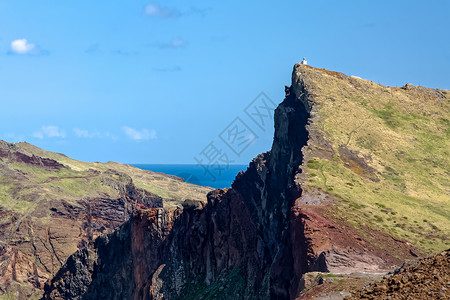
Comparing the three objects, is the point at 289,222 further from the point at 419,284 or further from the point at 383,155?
the point at 419,284

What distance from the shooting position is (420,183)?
92.5 m

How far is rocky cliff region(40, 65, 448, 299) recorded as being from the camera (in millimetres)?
68062

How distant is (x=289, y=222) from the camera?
76.2 m

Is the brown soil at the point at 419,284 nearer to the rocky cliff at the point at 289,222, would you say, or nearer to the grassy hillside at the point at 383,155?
the rocky cliff at the point at 289,222

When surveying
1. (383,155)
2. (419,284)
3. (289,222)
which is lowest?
(419,284)

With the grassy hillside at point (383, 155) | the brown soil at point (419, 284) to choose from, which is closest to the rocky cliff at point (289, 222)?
the grassy hillside at point (383, 155)

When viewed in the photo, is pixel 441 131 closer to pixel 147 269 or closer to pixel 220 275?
pixel 220 275

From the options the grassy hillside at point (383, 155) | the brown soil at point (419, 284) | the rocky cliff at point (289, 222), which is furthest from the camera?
the grassy hillside at point (383, 155)

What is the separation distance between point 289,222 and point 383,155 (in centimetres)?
2736

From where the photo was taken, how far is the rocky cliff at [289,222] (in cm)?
6806

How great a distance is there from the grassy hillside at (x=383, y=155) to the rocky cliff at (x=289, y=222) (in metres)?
0.28

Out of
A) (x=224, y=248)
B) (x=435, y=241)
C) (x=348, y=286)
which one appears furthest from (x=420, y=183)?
(x=348, y=286)

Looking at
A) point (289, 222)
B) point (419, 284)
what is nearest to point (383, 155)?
point (289, 222)

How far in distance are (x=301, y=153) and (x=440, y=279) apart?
5731cm
